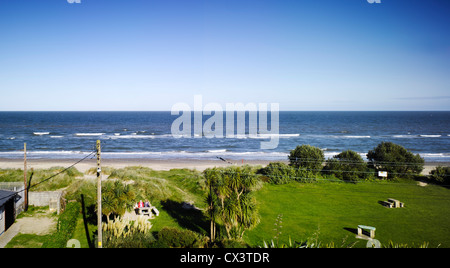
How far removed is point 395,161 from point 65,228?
1208 inches

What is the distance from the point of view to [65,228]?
13.8m

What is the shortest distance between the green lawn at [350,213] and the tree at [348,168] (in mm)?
1811

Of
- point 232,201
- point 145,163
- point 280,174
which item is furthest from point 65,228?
point 145,163

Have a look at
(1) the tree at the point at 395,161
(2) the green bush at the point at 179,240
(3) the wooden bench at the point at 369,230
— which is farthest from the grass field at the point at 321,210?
(2) the green bush at the point at 179,240

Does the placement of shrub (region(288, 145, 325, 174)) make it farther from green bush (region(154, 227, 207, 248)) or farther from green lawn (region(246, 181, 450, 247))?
green bush (region(154, 227, 207, 248))

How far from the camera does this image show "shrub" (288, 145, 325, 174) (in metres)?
28.9

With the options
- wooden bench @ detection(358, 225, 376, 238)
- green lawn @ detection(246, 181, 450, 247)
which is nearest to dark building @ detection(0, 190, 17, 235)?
green lawn @ detection(246, 181, 450, 247)

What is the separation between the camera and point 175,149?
2041 inches

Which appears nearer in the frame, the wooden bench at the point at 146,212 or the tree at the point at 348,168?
the wooden bench at the point at 146,212

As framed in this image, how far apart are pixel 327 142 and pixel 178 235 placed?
55.5 m

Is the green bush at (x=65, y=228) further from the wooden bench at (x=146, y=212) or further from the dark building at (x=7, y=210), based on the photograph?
the wooden bench at (x=146, y=212)

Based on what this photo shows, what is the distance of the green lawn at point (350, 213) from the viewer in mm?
14414

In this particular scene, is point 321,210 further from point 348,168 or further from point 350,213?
point 348,168
